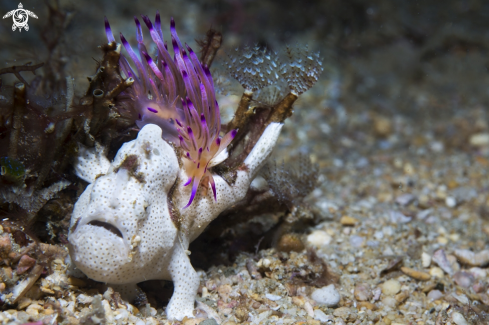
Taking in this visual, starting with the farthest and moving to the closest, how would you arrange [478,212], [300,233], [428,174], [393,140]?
[393,140] < [428,174] < [478,212] < [300,233]

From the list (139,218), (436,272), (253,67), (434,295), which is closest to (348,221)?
(436,272)

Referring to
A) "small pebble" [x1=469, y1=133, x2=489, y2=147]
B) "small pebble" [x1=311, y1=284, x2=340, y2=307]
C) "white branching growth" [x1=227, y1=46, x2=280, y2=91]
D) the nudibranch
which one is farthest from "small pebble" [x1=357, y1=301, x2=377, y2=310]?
"small pebble" [x1=469, y1=133, x2=489, y2=147]

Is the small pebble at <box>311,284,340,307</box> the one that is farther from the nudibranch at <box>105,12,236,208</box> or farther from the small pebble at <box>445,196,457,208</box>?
the small pebble at <box>445,196,457,208</box>

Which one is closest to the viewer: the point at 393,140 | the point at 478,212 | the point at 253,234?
the point at 253,234

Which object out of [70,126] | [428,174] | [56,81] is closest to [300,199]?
[70,126]

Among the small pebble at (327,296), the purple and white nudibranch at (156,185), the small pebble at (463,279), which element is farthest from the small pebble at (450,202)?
the purple and white nudibranch at (156,185)

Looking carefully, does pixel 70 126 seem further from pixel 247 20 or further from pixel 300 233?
pixel 247 20

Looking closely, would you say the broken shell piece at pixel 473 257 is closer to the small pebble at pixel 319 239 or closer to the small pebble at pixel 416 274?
the small pebble at pixel 416 274
